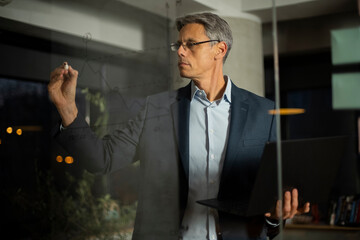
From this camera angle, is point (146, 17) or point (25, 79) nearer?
point (146, 17)

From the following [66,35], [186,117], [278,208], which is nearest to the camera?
[278,208]

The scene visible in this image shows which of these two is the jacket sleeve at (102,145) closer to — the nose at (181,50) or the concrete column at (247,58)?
the nose at (181,50)

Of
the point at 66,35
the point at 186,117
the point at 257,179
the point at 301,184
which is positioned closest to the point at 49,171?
the point at 66,35

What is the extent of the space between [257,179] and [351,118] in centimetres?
51

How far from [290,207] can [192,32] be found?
91 centimetres

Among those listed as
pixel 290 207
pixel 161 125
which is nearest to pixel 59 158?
pixel 161 125

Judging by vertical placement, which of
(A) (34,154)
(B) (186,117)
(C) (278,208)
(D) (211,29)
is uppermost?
(D) (211,29)

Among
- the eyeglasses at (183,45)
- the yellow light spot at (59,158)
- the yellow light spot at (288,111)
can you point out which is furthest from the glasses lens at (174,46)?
the yellow light spot at (59,158)

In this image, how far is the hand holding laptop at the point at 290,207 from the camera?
2150 mm

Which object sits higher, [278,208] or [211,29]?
[211,29]

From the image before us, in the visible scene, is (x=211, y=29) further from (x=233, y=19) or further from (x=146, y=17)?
(x=146, y=17)

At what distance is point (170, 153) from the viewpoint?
7.76 ft

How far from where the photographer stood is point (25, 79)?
292 cm

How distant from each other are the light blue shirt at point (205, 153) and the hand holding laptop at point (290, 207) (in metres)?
0.29
